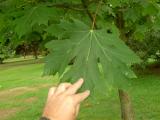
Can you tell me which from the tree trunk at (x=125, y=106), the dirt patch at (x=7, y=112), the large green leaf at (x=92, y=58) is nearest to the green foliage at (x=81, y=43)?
the large green leaf at (x=92, y=58)

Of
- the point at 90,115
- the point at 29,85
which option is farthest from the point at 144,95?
the point at 29,85

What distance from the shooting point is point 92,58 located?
2.15 meters

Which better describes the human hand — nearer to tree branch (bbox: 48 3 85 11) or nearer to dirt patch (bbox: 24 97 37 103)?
tree branch (bbox: 48 3 85 11)

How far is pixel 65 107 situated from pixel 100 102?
29.2ft

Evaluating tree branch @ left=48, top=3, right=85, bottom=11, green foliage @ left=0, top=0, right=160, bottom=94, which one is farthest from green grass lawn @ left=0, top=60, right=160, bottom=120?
green foliage @ left=0, top=0, right=160, bottom=94

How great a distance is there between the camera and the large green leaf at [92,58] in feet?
6.73

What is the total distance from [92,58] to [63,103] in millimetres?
440

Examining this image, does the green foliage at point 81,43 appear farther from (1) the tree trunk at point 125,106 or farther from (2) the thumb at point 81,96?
(1) the tree trunk at point 125,106

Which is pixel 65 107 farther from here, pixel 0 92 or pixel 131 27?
pixel 0 92

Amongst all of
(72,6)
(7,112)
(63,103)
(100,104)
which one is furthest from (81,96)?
(7,112)

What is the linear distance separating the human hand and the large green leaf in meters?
0.12

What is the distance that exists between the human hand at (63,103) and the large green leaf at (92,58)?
0.12 meters

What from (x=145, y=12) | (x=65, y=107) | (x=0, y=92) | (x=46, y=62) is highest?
(x=145, y=12)

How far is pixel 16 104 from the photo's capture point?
475 inches
